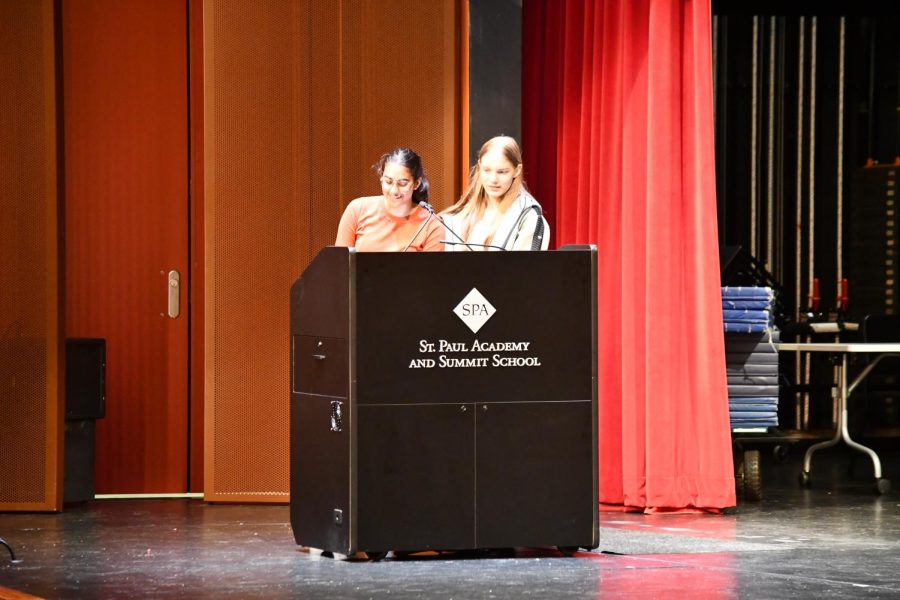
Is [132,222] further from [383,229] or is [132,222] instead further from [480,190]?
[480,190]

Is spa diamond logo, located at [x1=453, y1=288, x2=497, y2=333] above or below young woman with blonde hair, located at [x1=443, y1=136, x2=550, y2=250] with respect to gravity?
below

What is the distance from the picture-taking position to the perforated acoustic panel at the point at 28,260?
5.38m

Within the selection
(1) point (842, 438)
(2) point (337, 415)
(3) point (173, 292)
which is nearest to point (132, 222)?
(3) point (173, 292)

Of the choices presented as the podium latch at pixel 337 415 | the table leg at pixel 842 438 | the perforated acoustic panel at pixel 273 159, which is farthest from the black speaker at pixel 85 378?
the table leg at pixel 842 438

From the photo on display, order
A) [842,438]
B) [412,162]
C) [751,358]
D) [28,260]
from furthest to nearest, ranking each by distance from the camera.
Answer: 1. [842,438]
2. [751,358]
3. [28,260]
4. [412,162]

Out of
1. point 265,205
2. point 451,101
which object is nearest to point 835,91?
point 451,101

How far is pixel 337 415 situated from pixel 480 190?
90 cm

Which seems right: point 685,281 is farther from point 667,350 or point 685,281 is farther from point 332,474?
point 332,474

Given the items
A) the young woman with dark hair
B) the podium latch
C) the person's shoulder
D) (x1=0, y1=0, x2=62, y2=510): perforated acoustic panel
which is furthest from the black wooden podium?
(x1=0, y1=0, x2=62, y2=510): perforated acoustic panel

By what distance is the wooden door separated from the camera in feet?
19.7

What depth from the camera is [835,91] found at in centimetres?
912

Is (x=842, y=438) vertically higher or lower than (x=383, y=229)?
lower

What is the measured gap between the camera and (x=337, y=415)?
3865 mm

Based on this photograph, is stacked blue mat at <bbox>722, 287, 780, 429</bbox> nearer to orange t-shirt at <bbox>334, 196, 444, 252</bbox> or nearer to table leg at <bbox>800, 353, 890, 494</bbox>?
table leg at <bbox>800, 353, 890, 494</bbox>
